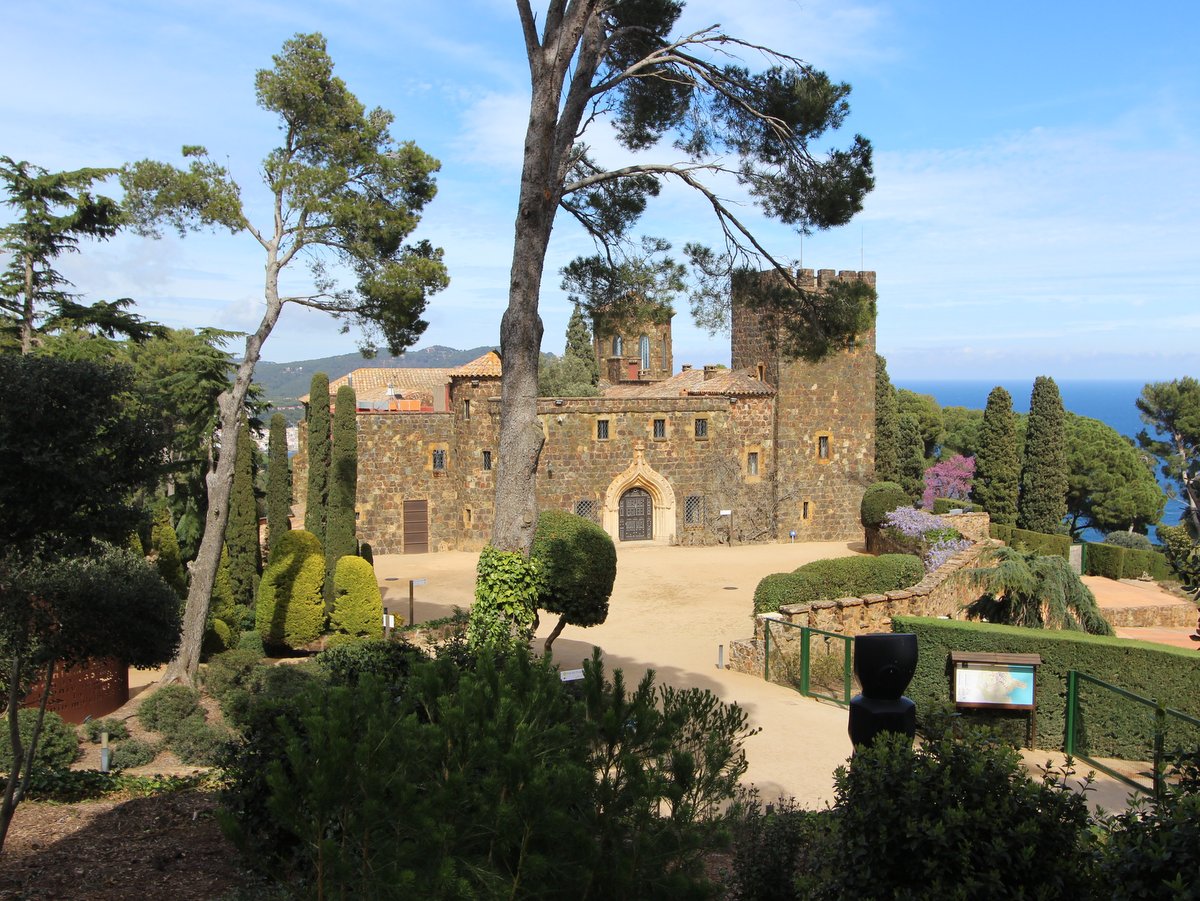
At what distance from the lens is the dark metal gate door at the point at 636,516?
30.9m

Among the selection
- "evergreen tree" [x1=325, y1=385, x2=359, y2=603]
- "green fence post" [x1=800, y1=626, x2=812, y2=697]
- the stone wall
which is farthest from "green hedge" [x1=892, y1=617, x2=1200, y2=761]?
"evergreen tree" [x1=325, y1=385, x2=359, y2=603]

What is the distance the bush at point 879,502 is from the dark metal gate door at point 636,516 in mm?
7017

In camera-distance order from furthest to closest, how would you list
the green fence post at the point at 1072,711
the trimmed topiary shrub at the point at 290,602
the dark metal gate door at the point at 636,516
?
the dark metal gate door at the point at 636,516 < the trimmed topiary shrub at the point at 290,602 < the green fence post at the point at 1072,711

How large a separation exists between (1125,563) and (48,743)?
93.1ft

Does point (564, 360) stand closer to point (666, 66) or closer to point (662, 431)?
point (662, 431)

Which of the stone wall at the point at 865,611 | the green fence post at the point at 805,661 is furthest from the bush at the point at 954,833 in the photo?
the stone wall at the point at 865,611

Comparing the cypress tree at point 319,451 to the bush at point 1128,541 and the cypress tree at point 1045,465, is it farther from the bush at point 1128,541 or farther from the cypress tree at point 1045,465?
the bush at point 1128,541

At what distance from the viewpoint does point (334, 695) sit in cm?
430

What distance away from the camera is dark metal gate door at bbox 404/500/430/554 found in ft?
99.7

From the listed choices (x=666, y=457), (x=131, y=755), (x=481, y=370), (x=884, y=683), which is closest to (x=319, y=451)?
(x=481, y=370)

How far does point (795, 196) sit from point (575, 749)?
8556 millimetres

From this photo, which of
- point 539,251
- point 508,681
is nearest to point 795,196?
point 539,251

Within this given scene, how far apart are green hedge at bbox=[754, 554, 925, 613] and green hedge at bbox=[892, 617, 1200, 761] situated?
5.30 metres

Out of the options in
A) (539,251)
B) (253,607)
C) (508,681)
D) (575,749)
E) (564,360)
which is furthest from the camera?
(564,360)
